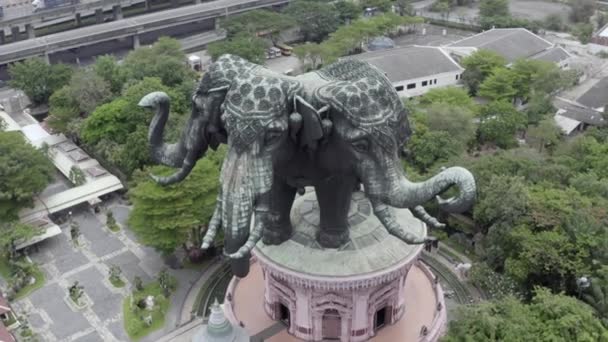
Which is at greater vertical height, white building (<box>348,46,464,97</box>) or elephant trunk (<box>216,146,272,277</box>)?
elephant trunk (<box>216,146,272,277</box>)

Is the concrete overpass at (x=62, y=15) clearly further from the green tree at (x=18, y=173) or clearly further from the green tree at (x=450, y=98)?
the green tree at (x=450, y=98)

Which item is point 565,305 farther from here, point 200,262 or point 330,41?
point 330,41

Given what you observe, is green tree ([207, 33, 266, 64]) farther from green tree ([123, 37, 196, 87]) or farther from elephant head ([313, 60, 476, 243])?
elephant head ([313, 60, 476, 243])

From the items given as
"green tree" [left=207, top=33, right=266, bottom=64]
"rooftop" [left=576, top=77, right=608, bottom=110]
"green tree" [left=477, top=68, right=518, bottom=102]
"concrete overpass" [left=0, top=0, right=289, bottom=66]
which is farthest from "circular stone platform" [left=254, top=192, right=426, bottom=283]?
"concrete overpass" [left=0, top=0, right=289, bottom=66]

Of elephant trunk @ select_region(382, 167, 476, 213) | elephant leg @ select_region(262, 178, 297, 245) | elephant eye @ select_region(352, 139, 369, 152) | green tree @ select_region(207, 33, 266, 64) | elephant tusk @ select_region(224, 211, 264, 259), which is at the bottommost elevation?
green tree @ select_region(207, 33, 266, 64)

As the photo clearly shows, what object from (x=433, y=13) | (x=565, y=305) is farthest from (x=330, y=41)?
(x=565, y=305)

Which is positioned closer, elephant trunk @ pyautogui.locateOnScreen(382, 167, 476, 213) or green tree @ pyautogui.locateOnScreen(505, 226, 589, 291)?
elephant trunk @ pyautogui.locateOnScreen(382, 167, 476, 213)

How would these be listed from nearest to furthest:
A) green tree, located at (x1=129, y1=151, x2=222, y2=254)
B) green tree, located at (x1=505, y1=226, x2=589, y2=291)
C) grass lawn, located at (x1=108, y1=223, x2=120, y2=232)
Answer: green tree, located at (x1=505, y1=226, x2=589, y2=291)
green tree, located at (x1=129, y1=151, x2=222, y2=254)
grass lawn, located at (x1=108, y1=223, x2=120, y2=232)

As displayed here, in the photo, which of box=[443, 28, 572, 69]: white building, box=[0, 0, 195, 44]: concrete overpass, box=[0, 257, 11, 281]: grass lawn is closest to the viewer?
box=[0, 257, 11, 281]: grass lawn

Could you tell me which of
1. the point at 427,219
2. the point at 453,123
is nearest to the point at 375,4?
the point at 453,123
